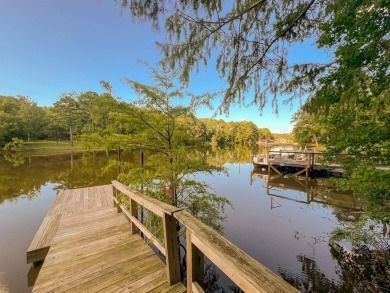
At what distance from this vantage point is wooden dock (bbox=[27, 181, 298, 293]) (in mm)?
1074

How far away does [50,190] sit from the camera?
10.0m

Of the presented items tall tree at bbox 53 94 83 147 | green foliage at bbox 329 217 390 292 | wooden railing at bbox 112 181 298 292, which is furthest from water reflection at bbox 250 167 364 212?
tall tree at bbox 53 94 83 147

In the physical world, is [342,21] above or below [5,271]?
above

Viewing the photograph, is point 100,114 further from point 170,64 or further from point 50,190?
point 50,190

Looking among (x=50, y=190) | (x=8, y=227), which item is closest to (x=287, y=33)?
(x=8, y=227)

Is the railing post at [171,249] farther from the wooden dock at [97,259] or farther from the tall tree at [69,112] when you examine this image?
the tall tree at [69,112]

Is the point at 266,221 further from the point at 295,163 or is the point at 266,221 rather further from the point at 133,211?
the point at 295,163

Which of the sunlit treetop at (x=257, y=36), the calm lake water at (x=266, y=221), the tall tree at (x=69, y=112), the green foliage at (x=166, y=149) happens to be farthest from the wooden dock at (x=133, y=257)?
the tall tree at (x=69, y=112)

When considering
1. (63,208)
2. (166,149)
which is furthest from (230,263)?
(63,208)

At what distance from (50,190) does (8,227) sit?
175 inches

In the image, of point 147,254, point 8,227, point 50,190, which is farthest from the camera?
point 50,190

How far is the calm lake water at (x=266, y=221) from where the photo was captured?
4203mm

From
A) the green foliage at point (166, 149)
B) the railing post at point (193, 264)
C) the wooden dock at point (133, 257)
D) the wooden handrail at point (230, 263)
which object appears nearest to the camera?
the wooden handrail at point (230, 263)

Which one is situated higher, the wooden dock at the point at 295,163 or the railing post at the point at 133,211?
the railing post at the point at 133,211
